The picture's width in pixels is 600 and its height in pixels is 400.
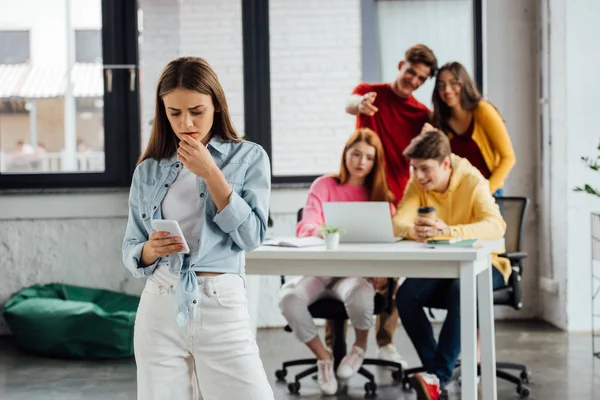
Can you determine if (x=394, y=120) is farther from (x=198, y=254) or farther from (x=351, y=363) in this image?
(x=198, y=254)

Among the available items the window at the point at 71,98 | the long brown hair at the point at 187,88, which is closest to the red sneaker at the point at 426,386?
the long brown hair at the point at 187,88

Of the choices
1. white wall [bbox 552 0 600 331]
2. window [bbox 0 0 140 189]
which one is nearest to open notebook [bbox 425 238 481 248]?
white wall [bbox 552 0 600 331]

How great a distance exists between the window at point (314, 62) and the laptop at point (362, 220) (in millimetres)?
1940

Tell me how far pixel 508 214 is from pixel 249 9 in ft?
7.12

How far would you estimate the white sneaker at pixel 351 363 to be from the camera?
3.84 m

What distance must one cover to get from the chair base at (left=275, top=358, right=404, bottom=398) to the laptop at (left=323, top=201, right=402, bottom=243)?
703mm

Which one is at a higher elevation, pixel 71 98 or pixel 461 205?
pixel 71 98

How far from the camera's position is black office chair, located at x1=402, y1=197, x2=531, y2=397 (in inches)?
148

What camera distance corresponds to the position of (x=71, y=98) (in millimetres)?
5352

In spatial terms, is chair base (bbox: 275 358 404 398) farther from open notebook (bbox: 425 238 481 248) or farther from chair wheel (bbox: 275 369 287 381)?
open notebook (bbox: 425 238 481 248)

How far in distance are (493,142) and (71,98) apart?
2.65 metres

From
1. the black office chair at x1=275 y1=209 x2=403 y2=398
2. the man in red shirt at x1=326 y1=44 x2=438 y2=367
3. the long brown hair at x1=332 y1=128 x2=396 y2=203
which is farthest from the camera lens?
the man in red shirt at x1=326 y1=44 x2=438 y2=367

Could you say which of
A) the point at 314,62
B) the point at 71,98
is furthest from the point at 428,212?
the point at 71,98

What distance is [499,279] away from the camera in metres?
3.79
